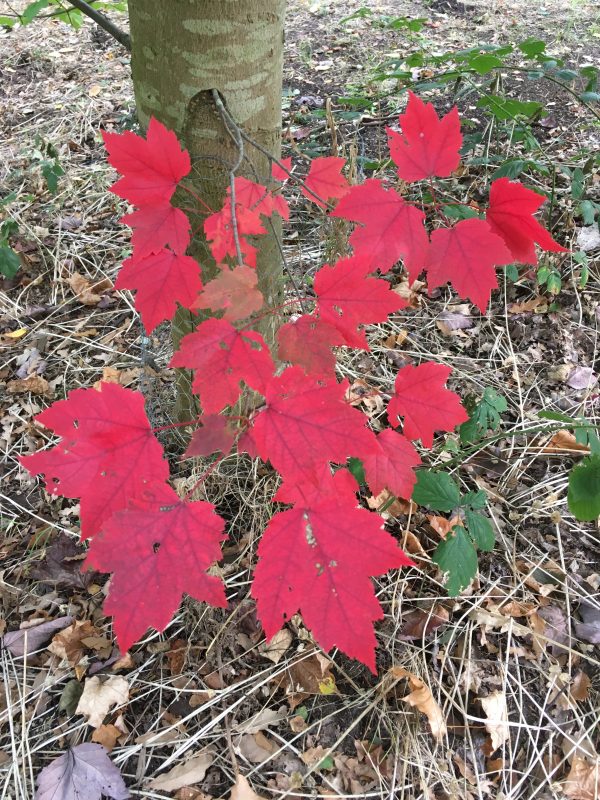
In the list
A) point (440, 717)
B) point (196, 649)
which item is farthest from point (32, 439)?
point (440, 717)

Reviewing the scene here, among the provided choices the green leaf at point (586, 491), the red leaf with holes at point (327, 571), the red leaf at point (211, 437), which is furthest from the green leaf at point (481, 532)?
the red leaf at point (211, 437)

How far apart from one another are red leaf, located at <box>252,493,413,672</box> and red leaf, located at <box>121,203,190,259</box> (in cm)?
52

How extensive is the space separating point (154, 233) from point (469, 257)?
56 centimetres

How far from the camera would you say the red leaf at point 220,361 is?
2.56 feet

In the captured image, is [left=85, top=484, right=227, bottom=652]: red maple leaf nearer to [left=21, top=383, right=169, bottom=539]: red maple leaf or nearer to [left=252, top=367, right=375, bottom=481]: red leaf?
[left=21, top=383, right=169, bottom=539]: red maple leaf

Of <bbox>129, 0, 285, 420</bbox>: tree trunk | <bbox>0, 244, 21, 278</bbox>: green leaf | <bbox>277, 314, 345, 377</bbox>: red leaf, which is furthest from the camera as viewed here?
<bbox>0, 244, 21, 278</bbox>: green leaf

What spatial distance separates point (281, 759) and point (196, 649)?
1.05ft

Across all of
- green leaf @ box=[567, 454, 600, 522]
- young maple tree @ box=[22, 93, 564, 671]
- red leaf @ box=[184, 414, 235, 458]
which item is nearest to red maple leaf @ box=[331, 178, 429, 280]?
young maple tree @ box=[22, 93, 564, 671]

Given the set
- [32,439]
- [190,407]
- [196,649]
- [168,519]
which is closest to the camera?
[168,519]

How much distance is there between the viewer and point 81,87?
366 cm

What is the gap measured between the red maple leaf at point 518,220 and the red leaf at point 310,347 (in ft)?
1.27

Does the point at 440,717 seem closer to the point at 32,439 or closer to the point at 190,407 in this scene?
the point at 190,407

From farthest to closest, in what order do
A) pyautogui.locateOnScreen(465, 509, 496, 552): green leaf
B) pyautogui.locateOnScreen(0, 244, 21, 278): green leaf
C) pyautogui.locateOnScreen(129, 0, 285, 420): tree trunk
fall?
pyautogui.locateOnScreen(0, 244, 21, 278): green leaf, pyautogui.locateOnScreen(465, 509, 496, 552): green leaf, pyautogui.locateOnScreen(129, 0, 285, 420): tree trunk

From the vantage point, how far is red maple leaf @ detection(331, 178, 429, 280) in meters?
0.92
